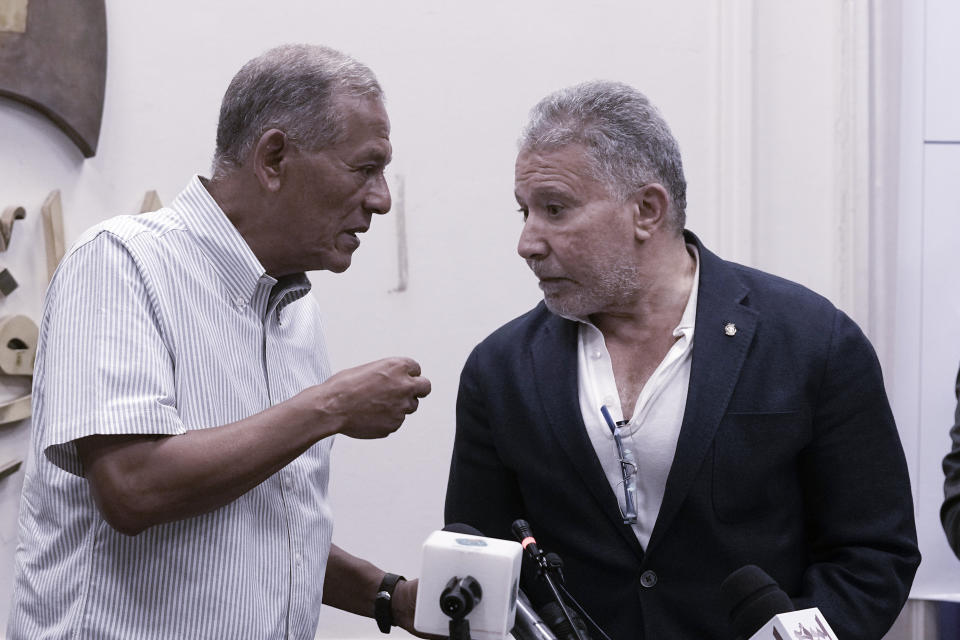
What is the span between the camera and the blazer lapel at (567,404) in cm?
178

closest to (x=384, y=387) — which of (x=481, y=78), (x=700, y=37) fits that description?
(x=481, y=78)

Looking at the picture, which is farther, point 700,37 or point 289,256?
point 700,37

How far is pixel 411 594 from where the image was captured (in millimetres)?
1860

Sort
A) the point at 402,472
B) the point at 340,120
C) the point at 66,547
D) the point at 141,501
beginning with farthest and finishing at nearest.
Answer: the point at 402,472
the point at 340,120
the point at 66,547
the point at 141,501

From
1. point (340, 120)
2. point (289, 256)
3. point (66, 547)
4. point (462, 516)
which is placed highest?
point (340, 120)

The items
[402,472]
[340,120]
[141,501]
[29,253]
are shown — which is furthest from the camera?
[402,472]

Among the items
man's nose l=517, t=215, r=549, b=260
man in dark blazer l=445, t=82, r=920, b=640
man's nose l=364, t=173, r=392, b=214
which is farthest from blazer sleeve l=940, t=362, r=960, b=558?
man's nose l=364, t=173, r=392, b=214

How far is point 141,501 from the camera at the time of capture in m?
1.37

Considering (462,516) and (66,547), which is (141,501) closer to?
(66,547)

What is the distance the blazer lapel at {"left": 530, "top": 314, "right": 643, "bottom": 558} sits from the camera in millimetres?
1780

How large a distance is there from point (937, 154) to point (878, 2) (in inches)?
16.9

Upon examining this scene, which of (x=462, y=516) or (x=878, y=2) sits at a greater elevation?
(x=878, y=2)

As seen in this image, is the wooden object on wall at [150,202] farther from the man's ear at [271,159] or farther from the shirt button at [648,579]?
the shirt button at [648,579]

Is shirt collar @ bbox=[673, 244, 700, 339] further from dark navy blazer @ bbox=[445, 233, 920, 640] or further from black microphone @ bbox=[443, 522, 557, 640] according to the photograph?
black microphone @ bbox=[443, 522, 557, 640]
